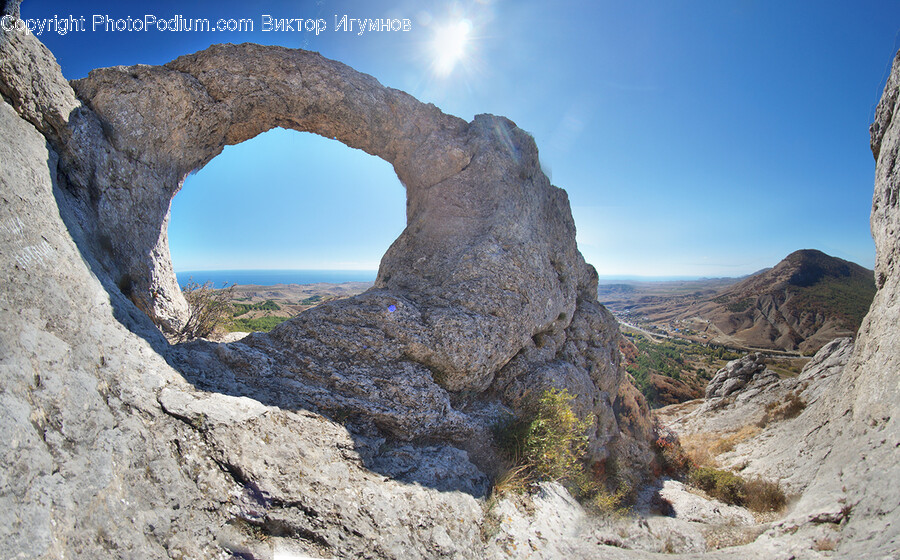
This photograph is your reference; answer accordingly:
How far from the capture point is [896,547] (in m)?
4.69

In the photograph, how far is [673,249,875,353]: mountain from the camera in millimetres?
65688

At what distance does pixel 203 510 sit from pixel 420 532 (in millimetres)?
2585

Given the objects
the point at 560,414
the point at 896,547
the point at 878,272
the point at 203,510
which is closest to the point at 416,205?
the point at 560,414

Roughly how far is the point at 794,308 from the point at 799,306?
56.7 inches

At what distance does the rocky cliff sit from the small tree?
629mm

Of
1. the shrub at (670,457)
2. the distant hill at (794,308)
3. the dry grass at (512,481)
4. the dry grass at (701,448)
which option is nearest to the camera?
the dry grass at (512,481)

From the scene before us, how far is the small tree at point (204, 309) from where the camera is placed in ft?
29.2

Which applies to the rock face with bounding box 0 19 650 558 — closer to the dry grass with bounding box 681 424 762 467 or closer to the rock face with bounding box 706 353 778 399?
the dry grass with bounding box 681 424 762 467

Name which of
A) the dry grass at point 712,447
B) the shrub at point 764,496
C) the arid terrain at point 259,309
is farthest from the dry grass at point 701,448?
the arid terrain at point 259,309

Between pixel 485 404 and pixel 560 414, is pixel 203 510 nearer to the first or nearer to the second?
pixel 485 404

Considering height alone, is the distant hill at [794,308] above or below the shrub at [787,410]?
above

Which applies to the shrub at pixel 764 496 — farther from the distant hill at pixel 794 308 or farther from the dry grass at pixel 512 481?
the distant hill at pixel 794 308

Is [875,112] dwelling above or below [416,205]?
above

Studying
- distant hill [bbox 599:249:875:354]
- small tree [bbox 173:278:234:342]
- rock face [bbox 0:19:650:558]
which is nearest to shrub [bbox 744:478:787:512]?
rock face [bbox 0:19:650:558]
